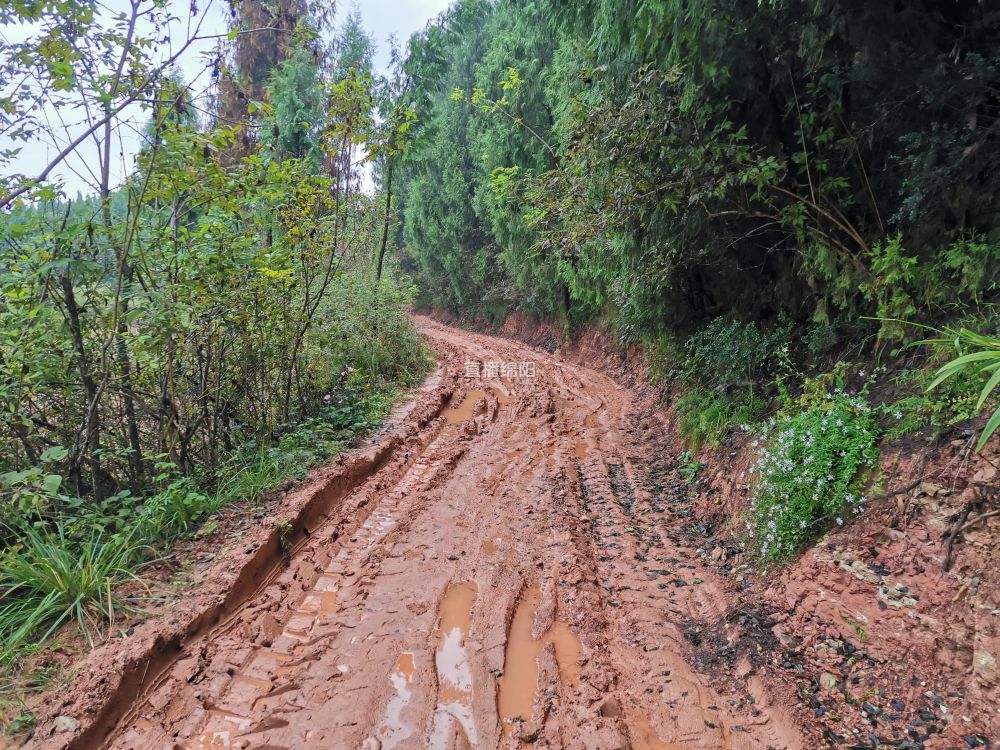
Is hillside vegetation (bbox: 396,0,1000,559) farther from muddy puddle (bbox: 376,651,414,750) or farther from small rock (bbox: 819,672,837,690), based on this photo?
muddy puddle (bbox: 376,651,414,750)

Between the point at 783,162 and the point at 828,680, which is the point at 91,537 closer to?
the point at 828,680

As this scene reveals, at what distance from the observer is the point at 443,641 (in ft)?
9.93

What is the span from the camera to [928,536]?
2588 mm

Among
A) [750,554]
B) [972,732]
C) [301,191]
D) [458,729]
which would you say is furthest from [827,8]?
[458,729]

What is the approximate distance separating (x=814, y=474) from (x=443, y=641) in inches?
98.8

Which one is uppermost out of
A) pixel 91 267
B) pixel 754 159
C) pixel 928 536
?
pixel 754 159

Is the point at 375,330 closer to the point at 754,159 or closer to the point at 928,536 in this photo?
the point at 754,159

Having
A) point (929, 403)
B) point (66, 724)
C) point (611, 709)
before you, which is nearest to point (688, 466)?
point (929, 403)

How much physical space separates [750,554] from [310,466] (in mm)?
3998

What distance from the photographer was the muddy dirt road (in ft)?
7.92

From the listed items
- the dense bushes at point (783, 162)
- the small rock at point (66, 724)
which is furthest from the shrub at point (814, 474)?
the small rock at point (66, 724)

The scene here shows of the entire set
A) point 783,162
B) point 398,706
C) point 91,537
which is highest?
point 783,162

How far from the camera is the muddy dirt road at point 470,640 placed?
2.42 meters

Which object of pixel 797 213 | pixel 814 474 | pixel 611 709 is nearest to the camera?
pixel 611 709
